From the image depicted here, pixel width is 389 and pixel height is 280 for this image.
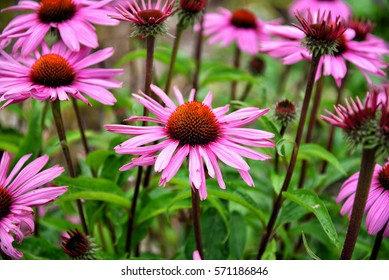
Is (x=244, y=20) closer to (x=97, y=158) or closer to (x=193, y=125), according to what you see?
(x=97, y=158)

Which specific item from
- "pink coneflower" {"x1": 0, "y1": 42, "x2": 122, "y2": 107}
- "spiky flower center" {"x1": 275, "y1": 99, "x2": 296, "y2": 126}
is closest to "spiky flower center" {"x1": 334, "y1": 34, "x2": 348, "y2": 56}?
"spiky flower center" {"x1": 275, "y1": 99, "x2": 296, "y2": 126}

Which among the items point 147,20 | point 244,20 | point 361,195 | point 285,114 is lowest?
point 361,195

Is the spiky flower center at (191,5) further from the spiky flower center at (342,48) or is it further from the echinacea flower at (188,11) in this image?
the spiky flower center at (342,48)

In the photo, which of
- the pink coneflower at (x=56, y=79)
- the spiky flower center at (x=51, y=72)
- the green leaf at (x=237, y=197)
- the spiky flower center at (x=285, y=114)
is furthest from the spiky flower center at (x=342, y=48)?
→ the spiky flower center at (x=51, y=72)

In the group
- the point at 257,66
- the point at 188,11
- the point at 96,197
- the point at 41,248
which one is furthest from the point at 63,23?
the point at 257,66

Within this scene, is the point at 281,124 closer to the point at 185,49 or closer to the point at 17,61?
the point at 17,61

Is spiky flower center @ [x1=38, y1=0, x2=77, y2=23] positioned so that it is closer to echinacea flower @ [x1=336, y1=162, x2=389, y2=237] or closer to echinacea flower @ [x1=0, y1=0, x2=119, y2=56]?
echinacea flower @ [x1=0, y1=0, x2=119, y2=56]
